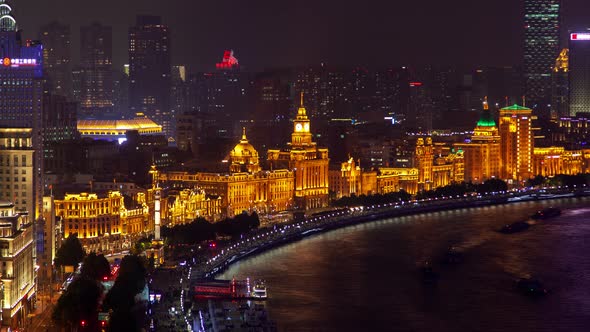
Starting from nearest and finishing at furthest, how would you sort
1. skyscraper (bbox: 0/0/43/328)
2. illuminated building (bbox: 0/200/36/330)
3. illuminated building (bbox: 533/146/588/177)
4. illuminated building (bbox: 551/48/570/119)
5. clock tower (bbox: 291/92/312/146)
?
illuminated building (bbox: 0/200/36/330) → skyscraper (bbox: 0/0/43/328) → clock tower (bbox: 291/92/312/146) → illuminated building (bbox: 533/146/588/177) → illuminated building (bbox: 551/48/570/119)

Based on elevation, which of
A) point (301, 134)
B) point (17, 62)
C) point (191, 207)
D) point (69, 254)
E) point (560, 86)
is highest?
point (560, 86)

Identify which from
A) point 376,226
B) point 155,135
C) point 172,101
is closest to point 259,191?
point 376,226

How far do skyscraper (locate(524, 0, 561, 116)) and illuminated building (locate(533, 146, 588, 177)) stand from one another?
69.0 ft

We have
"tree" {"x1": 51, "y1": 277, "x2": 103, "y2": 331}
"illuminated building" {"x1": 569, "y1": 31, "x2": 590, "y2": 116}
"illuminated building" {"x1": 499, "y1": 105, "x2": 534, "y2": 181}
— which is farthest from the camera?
"illuminated building" {"x1": 569, "y1": 31, "x2": 590, "y2": 116}

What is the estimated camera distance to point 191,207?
4741 cm

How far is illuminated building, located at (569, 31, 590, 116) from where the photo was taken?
87250mm

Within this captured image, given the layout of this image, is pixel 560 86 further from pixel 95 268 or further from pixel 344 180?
pixel 95 268

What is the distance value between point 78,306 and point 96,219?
513 inches

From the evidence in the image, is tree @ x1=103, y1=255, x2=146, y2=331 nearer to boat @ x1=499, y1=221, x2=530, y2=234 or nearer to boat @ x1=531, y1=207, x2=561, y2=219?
boat @ x1=499, y1=221, x2=530, y2=234

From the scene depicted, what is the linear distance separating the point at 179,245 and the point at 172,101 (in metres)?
41.3

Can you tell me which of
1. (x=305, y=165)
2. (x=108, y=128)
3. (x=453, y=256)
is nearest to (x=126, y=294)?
(x=453, y=256)

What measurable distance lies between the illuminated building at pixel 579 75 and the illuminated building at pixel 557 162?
57.8 feet

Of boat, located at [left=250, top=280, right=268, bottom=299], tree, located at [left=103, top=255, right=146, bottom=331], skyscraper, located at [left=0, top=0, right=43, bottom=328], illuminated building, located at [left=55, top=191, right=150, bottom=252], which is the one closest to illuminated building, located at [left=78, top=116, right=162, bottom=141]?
illuminated building, located at [left=55, top=191, right=150, bottom=252]

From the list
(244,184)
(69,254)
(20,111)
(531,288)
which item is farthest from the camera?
(244,184)
